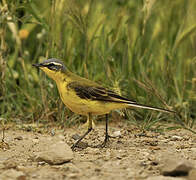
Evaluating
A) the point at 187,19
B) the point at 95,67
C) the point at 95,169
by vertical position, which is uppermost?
the point at 187,19

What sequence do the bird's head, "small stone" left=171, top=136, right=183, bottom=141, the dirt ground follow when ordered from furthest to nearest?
"small stone" left=171, top=136, right=183, bottom=141
the bird's head
the dirt ground

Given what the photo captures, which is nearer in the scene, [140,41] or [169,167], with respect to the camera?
[169,167]

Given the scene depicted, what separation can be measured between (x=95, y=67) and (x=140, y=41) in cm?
76

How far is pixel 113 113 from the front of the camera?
5340mm

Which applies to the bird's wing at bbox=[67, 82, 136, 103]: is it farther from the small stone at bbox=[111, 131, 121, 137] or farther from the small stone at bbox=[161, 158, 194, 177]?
the small stone at bbox=[161, 158, 194, 177]

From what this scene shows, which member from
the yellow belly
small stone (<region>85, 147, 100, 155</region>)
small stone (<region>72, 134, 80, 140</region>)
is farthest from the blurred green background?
small stone (<region>85, 147, 100, 155</region>)

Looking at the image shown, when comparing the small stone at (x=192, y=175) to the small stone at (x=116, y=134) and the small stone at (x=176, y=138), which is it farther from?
the small stone at (x=116, y=134)

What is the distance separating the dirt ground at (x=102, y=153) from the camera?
3.29 metres

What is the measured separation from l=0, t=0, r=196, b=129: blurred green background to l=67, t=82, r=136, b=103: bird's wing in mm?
650

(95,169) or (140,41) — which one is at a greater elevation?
(140,41)

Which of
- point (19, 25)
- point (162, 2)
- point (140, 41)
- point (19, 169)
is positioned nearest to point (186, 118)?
point (140, 41)

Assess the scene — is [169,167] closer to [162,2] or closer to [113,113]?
[113,113]

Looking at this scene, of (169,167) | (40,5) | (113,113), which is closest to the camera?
(169,167)

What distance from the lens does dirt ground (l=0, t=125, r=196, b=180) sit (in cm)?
329
